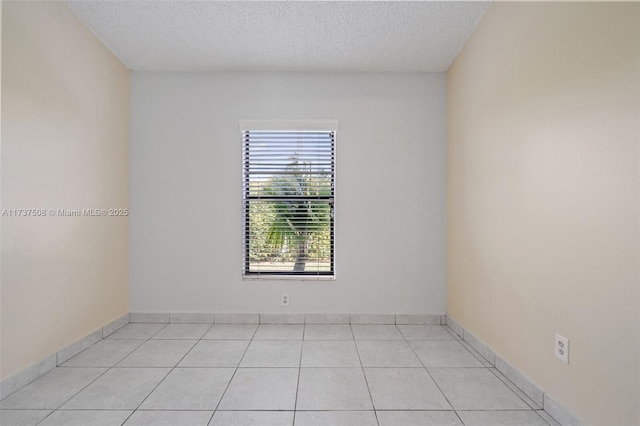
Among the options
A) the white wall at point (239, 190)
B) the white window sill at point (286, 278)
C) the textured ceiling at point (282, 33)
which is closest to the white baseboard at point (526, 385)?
the white wall at point (239, 190)

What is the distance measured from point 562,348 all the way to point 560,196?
81 cm

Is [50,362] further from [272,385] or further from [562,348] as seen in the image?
[562,348]

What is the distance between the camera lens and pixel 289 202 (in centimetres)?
330

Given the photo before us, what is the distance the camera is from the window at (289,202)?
3291 mm

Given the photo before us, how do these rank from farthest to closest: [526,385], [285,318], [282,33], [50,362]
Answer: [285,318] → [282,33] → [50,362] → [526,385]

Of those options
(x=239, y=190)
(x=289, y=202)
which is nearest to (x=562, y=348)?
(x=289, y=202)

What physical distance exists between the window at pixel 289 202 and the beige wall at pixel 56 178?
1.28m

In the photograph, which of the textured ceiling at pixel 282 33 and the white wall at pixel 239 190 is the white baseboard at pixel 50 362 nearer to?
the white wall at pixel 239 190

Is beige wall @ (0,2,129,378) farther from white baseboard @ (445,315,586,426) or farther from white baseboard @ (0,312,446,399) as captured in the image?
white baseboard @ (445,315,586,426)

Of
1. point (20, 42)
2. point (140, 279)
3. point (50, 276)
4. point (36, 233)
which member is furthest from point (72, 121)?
point (140, 279)

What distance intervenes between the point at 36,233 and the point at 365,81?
10.1ft

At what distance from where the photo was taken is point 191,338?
111 inches

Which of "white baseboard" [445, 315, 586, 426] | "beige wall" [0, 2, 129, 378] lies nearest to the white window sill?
"beige wall" [0, 2, 129, 378]

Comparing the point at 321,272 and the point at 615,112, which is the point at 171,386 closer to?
the point at 321,272
